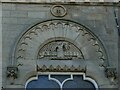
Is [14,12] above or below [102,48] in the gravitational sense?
above

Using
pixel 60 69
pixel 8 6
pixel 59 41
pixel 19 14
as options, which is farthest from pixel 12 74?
pixel 8 6

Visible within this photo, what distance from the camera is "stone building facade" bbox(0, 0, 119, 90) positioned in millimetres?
17797

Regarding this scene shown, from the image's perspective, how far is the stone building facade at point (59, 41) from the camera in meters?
17.8

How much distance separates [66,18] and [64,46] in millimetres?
959

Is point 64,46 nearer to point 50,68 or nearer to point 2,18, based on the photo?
point 50,68

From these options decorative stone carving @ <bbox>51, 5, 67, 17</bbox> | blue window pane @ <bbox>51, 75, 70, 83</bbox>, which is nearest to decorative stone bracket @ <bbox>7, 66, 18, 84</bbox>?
blue window pane @ <bbox>51, 75, 70, 83</bbox>

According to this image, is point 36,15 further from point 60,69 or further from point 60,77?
point 60,77

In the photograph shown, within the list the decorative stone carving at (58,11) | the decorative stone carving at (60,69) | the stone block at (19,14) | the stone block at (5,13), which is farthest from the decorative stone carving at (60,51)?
the stone block at (5,13)

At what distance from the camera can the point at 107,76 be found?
17797 millimetres

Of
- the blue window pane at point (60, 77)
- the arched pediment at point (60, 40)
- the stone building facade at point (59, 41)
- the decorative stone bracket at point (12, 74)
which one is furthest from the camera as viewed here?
the arched pediment at point (60, 40)

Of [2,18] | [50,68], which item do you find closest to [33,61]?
[50,68]

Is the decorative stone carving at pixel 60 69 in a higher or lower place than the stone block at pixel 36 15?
lower

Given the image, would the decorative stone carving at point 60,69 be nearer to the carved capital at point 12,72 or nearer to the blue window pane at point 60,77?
the blue window pane at point 60,77

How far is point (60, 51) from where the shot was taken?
18094 mm
